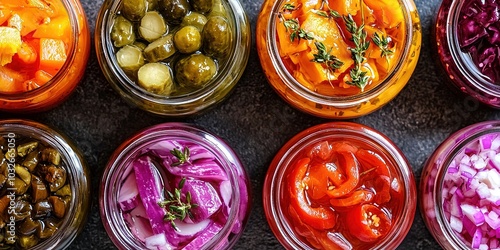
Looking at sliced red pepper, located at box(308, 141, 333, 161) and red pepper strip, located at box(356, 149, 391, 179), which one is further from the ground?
sliced red pepper, located at box(308, 141, 333, 161)

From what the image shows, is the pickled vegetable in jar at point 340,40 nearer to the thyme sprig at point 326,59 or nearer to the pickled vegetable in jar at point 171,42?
the thyme sprig at point 326,59

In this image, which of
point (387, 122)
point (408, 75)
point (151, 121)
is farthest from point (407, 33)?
point (151, 121)

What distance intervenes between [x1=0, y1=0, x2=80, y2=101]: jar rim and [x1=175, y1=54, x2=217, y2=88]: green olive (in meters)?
0.25

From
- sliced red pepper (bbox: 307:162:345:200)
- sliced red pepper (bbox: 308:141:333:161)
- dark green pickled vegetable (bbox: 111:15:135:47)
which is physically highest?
dark green pickled vegetable (bbox: 111:15:135:47)

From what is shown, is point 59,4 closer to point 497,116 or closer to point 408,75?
point 408,75

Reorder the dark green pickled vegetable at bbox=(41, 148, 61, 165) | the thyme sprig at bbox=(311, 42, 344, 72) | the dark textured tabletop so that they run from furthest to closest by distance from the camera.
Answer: the dark textured tabletop < the dark green pickled vegetable at bbox=(41, 148, 61, 165) < the thyme sprig at bbox=(311, 42, 344, 72)

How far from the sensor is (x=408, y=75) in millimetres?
1701

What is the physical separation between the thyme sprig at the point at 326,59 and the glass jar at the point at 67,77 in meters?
0.58

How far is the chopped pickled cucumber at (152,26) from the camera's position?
1.65m

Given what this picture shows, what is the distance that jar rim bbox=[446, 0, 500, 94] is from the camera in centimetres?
166

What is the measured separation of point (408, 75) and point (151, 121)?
2.25ft

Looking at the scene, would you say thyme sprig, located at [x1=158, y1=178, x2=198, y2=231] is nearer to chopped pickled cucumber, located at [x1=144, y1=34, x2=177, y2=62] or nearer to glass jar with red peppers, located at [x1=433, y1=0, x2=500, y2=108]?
chopped pickled cucumber, located at [x1=144, y1=34, x2=177, y2=62]

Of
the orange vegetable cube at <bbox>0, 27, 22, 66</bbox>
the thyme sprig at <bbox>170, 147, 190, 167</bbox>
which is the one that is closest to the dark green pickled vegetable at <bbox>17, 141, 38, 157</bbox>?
the orange vegetable cube at <bbox>0, 27, 22, 66</bbox>

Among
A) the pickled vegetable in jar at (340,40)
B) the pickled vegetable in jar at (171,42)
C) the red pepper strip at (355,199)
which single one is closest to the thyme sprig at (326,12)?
the pickled vegetable in jar at (340,40)
